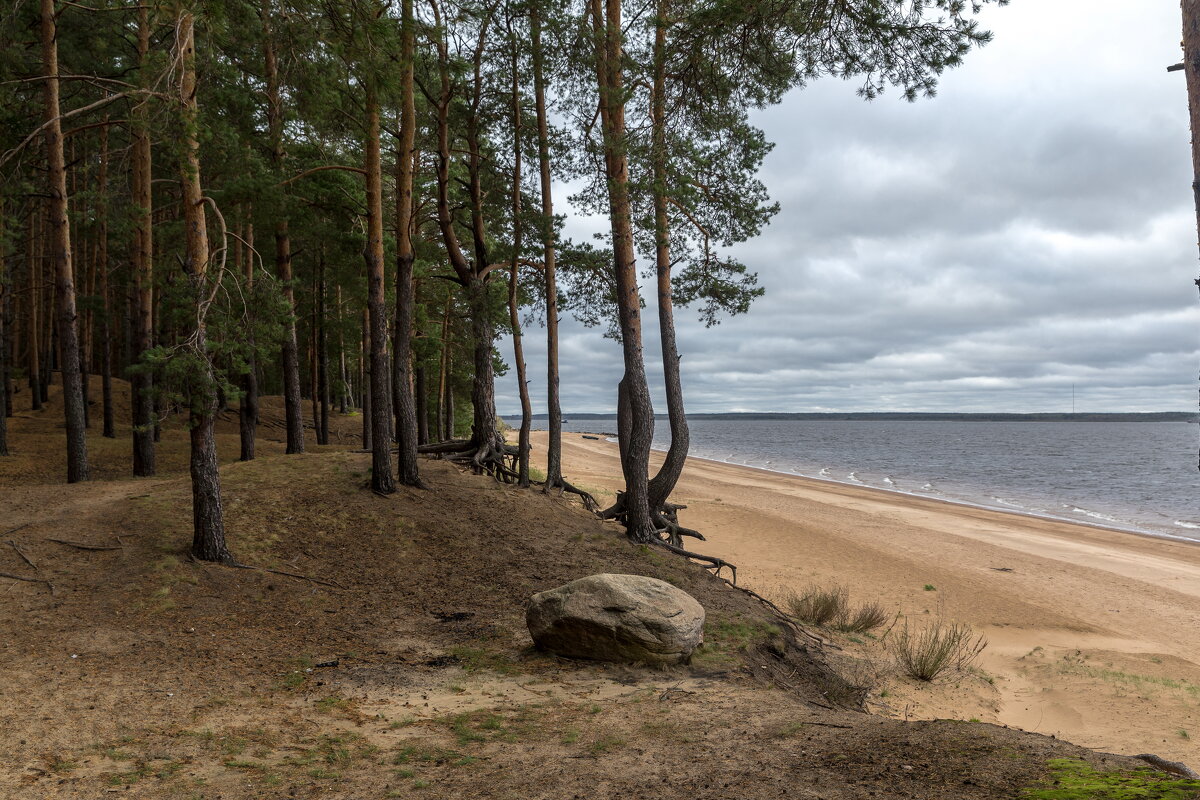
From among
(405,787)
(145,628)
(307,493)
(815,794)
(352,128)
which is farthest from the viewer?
(352,128)

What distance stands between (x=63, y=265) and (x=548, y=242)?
967 centimetres

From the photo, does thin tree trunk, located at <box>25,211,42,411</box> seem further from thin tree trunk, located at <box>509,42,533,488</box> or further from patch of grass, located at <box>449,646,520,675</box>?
patch of grass, located at <box>449,646,520,675</box>

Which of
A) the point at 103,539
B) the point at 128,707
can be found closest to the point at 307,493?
the point at 103,539

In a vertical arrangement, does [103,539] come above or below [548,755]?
above

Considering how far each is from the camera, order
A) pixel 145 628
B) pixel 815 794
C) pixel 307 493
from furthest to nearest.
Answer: pixel 307 493 → pixel 145 628 → pixel 815 794

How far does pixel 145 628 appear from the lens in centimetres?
764

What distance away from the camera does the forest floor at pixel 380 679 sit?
454 cm

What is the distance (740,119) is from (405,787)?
468 inches

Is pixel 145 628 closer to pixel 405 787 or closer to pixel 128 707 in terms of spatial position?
pixel 128 707

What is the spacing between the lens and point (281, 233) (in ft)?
52.5

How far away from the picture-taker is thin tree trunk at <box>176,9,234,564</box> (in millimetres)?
8805

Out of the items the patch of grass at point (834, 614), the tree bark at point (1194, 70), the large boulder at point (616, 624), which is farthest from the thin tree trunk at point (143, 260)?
the tree bark at point (1194, 70)

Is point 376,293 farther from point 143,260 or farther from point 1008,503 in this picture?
point 1008,503

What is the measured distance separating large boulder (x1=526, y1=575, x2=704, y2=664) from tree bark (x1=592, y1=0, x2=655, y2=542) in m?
5.01
